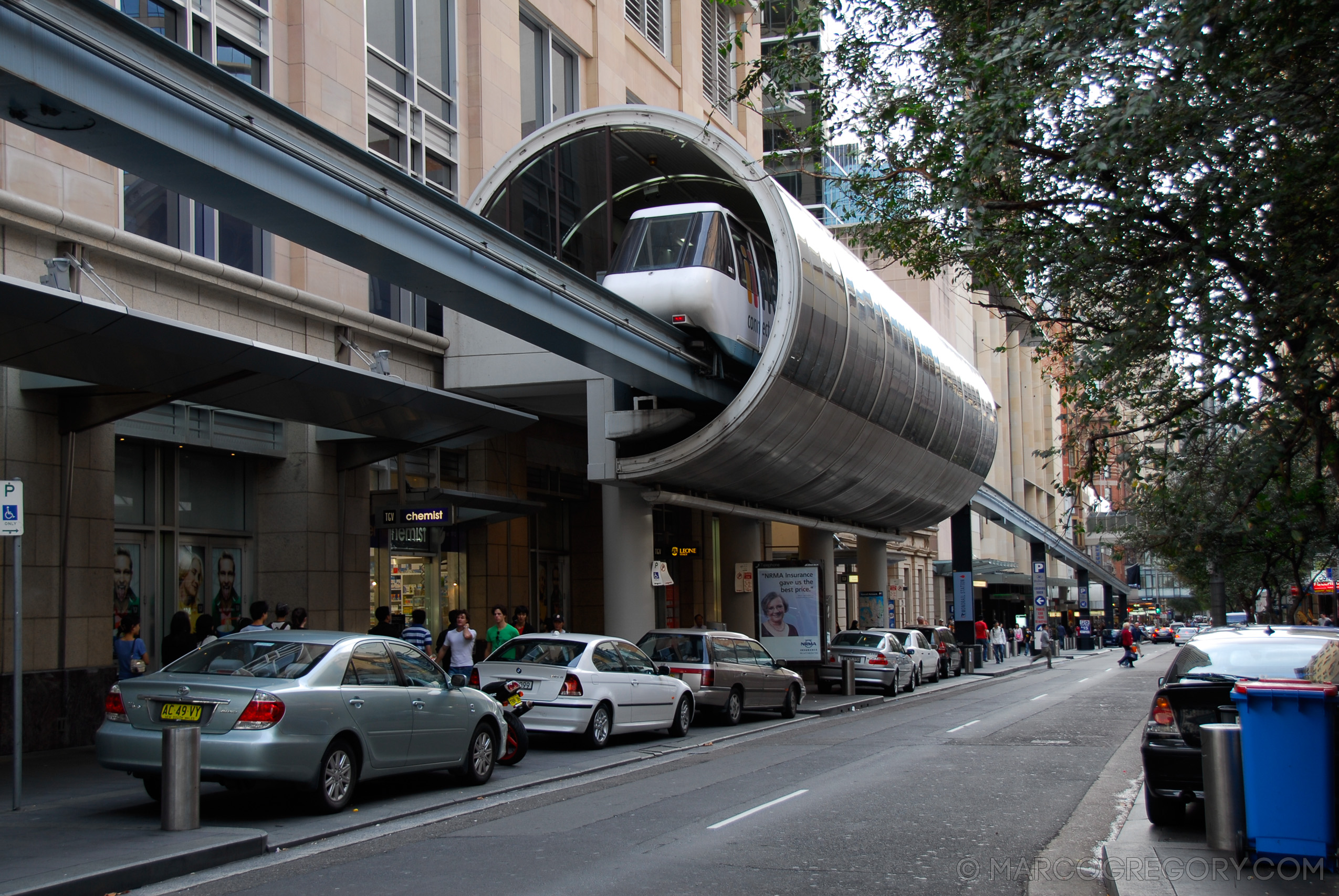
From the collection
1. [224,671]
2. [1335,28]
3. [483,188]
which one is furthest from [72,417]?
[1335,28]

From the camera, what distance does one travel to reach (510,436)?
2633cm

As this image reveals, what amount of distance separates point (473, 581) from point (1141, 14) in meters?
18.1

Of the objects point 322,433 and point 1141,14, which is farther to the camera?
point 322,433

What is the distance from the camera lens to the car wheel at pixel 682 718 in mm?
18031

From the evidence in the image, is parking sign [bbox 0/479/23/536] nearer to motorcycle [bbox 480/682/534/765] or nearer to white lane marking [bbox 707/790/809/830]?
motorcycle [bbox 480/682/534/765]

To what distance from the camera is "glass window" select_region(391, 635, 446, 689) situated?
11.7 m

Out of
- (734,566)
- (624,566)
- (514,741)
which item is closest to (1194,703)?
(514,741)

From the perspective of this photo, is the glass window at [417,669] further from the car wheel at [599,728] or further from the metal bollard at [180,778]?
the car wheel at [599,728]

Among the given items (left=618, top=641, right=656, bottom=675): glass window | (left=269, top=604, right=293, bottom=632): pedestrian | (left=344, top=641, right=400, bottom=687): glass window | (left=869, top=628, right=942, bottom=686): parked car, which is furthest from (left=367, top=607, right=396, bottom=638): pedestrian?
(left=869, top=628, right=942, bottom=686): parked car

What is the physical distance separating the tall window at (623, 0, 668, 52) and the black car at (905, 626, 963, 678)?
18451 mm

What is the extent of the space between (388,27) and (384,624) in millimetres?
12018

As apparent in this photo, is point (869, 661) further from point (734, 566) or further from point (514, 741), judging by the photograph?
point (514, 741)

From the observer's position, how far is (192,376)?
46.7 ft

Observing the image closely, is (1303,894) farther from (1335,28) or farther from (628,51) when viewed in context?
(628,51)
